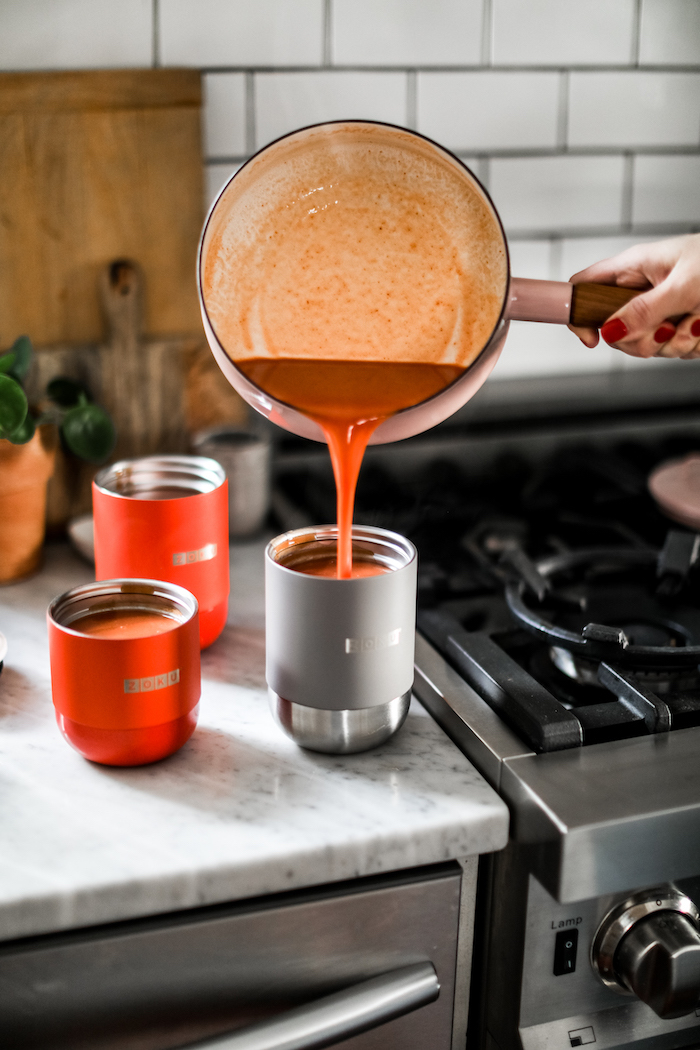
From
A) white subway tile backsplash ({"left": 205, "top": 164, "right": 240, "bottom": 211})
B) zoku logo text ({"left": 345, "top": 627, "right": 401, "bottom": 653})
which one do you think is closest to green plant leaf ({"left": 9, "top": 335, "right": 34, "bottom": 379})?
white subway tile backsplash ({"left": 205, "top": 164, "right": 240, "bottom": 211})

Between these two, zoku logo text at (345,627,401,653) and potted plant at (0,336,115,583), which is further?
potted plant at (0,336,115,583)

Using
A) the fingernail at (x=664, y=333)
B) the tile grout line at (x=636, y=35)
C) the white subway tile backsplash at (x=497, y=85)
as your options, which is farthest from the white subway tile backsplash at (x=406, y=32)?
the fingernail at (x=664, y=333)

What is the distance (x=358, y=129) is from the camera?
0.69 m

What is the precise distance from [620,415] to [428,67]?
0.50 meters

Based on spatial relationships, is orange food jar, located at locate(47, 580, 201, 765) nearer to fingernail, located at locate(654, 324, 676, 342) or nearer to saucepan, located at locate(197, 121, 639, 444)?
saucepan, located at locate(197, 121, 639, 444)

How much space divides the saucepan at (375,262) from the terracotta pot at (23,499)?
0.33 m

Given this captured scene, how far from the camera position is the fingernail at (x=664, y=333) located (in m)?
0.76

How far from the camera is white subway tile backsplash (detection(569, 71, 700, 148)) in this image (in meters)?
1.21

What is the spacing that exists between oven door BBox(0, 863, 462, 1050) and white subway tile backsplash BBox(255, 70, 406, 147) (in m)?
0.84

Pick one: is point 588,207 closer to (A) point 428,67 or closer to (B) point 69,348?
(A) point 428,67

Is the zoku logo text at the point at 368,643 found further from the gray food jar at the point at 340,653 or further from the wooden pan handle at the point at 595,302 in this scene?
the wooden pan handle at the point at 595,302

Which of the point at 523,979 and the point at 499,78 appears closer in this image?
the point at 523,979

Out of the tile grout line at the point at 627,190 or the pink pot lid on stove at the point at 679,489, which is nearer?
the pink pot lid on stove at the point at 679,489

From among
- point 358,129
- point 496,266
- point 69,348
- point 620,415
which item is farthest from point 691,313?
point 69,348
